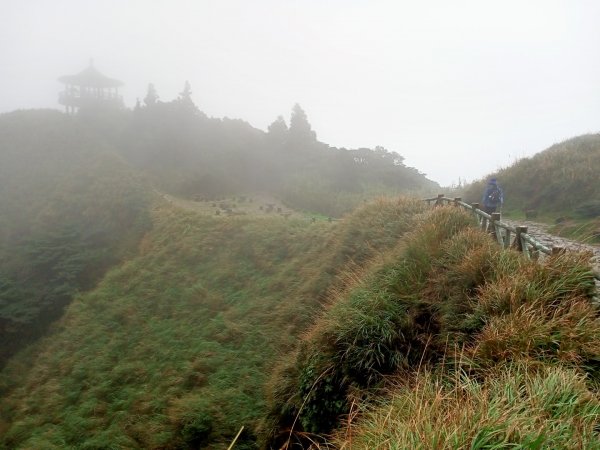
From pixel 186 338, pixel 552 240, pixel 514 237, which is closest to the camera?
pixel 514 237

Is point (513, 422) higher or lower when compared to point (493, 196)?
lower

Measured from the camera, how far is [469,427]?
236 cm

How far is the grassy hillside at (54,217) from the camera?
1617 cm

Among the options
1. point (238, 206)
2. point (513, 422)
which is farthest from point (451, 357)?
point (238, 206)

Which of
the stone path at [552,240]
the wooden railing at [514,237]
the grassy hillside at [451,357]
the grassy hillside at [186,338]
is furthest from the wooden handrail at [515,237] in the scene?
the grassy hillside at [186,338]

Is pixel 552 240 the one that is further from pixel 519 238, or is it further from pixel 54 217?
pixel 54 217

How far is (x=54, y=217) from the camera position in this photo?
22.5m

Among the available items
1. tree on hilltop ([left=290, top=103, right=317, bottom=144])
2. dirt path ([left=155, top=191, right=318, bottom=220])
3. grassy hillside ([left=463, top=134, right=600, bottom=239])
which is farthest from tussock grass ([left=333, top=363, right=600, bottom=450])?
tree on hilltop ([left=290, top=103, right=317, bottom=144])

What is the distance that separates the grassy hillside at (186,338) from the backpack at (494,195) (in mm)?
2035

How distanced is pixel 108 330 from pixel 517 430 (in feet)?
43.4

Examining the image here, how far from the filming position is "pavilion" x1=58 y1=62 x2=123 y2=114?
4034 centimetres

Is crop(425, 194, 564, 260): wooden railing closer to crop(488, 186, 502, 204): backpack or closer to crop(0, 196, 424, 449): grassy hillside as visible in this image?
crop(0, 196, 424, 449): grassy hillside

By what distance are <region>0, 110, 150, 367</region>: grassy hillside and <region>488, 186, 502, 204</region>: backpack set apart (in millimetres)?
15375

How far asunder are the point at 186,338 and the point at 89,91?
1595 inches
